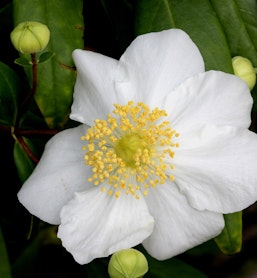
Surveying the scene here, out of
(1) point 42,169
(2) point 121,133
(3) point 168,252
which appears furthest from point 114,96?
(3) point 168,252

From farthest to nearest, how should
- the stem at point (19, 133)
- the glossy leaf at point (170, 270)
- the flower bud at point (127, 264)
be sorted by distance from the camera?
1. the glossy leaf at point (170, 270)
2. the stem at point (19, 133)
3. the flower bud at point (127, 264)

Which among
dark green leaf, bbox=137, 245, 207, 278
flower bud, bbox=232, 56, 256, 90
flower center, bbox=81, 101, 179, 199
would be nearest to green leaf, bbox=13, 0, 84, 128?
flower center, bbox=81, 101, 179, 199

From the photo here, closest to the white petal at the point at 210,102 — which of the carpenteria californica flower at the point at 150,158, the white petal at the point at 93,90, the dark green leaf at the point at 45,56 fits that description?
the carpenteria californica flower at the point at 150,158

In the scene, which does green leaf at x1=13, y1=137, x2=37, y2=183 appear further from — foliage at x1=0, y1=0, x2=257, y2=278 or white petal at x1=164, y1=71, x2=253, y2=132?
white petal at x1=164, y1=71, x2=253, y2=132

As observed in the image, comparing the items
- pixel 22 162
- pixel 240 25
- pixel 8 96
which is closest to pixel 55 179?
pixel 22 162

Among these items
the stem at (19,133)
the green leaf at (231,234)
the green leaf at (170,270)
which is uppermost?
the stem at (19,133)

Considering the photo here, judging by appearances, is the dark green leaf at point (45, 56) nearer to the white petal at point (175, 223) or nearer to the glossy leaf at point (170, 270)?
the white petal at point (175, 223)

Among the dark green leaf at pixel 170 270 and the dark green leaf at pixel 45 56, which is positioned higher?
the dark green leaf at pixel 45 56
